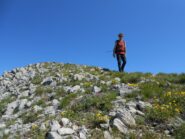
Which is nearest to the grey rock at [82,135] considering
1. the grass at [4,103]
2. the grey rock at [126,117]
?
the grey rock at [126,117]

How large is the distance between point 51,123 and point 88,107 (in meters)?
1.75

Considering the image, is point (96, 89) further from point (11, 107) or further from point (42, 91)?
point (11, 107)

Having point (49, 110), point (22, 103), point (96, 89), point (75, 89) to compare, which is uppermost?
point (75, 89)

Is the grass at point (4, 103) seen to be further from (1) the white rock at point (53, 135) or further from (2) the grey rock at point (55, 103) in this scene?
(1) the white rock at point (53, 135)

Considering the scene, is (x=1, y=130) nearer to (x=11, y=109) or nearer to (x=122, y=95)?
(x=11, y=109)

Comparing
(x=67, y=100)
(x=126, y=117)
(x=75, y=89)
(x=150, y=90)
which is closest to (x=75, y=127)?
(x=126, y=117)

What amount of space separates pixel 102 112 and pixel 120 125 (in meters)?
1.28

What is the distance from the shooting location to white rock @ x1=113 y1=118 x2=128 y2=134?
9.06m

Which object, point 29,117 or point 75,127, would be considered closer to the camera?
point 75,127

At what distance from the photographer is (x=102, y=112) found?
34.1 feet

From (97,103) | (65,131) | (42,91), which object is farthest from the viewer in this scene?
(42,91)

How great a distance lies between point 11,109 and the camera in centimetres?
1369

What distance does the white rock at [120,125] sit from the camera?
29.7 ft

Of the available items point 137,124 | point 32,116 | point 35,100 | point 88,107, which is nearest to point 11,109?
point 35,100
